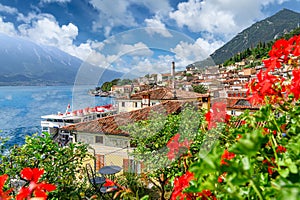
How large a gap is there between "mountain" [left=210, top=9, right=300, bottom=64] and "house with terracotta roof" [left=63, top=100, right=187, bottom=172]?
237 feet

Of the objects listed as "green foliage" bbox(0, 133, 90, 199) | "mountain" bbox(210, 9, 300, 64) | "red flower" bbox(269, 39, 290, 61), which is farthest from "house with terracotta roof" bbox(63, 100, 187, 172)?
"mountain" bbox(210, 9, 300, 64)

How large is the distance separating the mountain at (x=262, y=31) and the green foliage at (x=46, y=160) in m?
74.7

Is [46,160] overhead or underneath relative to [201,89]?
underneath

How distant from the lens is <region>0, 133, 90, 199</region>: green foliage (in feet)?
6.55

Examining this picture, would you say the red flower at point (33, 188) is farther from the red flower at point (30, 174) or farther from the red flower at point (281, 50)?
the red flower at point (281, 50)

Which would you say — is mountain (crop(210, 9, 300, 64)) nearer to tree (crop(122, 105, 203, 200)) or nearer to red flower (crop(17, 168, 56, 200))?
tree (crop(122, 105, 203, 200))

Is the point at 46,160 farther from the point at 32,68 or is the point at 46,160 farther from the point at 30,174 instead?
the point at 32,68

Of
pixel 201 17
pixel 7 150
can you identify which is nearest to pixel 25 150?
pixel 7 150

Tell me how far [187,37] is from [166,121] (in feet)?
3.14

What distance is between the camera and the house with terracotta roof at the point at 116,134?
2980 mm

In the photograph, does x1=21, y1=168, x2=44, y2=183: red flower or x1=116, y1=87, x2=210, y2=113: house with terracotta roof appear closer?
x1=21, y1=168, x2=44, y2=183: red flower

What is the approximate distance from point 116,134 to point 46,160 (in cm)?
208

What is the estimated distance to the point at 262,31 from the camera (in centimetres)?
8606

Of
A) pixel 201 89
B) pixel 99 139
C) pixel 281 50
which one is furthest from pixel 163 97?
pixel 99 139
